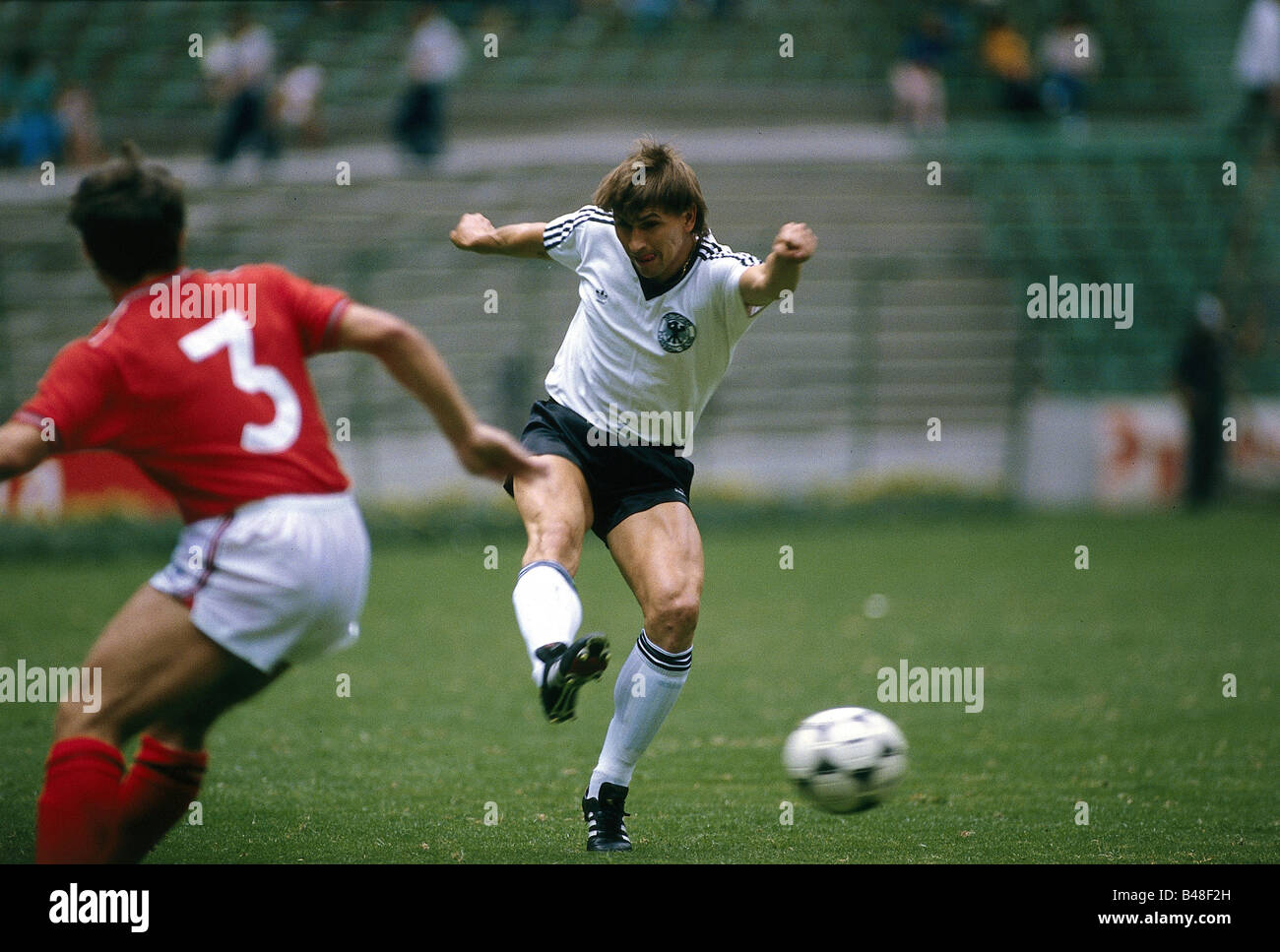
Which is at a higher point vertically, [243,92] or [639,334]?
[243,92]

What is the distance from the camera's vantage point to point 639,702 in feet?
17.8

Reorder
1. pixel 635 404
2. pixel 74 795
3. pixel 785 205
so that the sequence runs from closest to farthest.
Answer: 1. pixel 74 795
2. pixel 635 404
3. pixel 785 205

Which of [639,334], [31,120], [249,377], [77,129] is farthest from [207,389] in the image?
[31,120]

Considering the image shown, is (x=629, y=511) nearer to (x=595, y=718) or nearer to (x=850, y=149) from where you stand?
(x=595, y=718)

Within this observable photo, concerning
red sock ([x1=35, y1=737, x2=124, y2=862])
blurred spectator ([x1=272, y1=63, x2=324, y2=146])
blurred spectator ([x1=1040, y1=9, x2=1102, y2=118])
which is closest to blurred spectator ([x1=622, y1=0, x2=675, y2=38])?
blurred spectator ([x1=272, y1=63, x2=324, y2=146])

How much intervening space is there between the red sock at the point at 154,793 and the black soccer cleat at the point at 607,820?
5.17ft

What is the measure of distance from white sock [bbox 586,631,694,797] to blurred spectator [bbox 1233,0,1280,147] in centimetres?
1721

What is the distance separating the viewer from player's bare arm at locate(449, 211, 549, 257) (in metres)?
5.82

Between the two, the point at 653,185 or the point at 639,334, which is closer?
the point at 653,185

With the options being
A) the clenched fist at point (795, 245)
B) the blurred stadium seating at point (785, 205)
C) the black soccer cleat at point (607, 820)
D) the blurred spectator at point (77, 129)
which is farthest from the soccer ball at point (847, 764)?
the blurred spectator at point (77, 129)

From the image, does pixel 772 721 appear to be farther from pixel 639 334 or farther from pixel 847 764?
pixel 639 334

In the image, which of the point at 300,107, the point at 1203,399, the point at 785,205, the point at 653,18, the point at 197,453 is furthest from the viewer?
the point at 653,18

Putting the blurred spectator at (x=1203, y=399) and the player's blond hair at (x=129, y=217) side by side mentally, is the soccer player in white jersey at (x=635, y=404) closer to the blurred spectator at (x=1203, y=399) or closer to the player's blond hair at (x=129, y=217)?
the player's blond hair at (x=129, y=217)

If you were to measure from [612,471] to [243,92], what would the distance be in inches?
592
